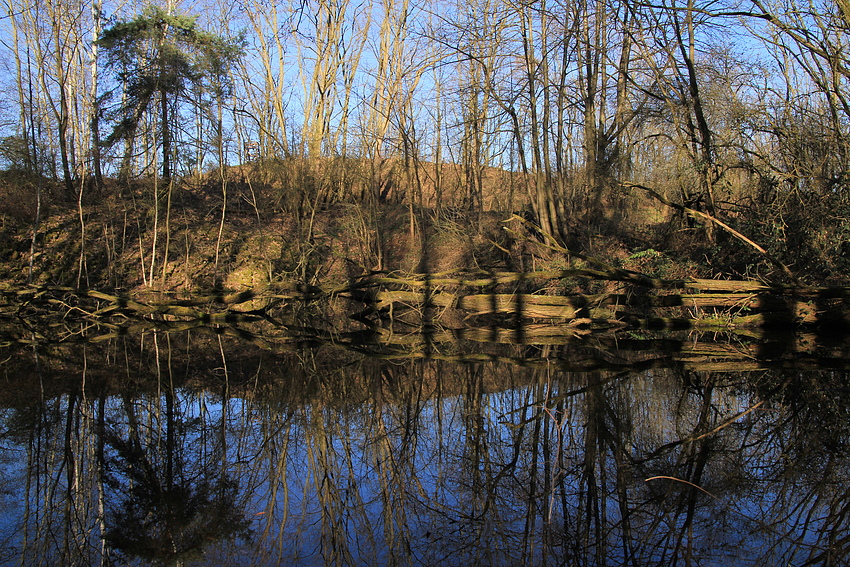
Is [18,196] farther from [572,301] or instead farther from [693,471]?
[693,471]

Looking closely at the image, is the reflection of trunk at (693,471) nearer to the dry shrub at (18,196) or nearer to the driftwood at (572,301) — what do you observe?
the driftwood at (572,301)

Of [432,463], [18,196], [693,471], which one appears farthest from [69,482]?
[18,196]

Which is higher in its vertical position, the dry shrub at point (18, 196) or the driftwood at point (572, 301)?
the dry shrub at point (18, 196)

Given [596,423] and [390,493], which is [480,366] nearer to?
[596,423]

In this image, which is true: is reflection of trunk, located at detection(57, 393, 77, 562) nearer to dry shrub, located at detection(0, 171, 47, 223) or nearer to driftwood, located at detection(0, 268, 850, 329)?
driftwood, located at detection(0, 268, 850, 329)

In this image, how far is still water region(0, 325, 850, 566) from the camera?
2.93m

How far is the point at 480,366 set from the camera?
23.9ft

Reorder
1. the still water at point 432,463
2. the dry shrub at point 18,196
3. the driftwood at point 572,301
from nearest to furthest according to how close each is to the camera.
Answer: the still water at point 432,463
the driftwood at point 572,301
the dry shrub at point 18,196

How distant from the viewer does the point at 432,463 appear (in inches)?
159

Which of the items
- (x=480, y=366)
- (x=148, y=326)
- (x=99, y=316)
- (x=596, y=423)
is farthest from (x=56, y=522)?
(x=99, y=316)

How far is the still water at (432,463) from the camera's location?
2926mm

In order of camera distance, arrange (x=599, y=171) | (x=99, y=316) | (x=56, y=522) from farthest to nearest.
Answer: (x=599, y=171), (x=99, y=316), (x=56, y=522)

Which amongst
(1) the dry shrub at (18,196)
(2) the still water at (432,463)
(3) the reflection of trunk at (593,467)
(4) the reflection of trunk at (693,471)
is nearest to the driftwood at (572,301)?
(2) the still water at (432,463)

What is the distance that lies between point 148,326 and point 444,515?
34.6ft
